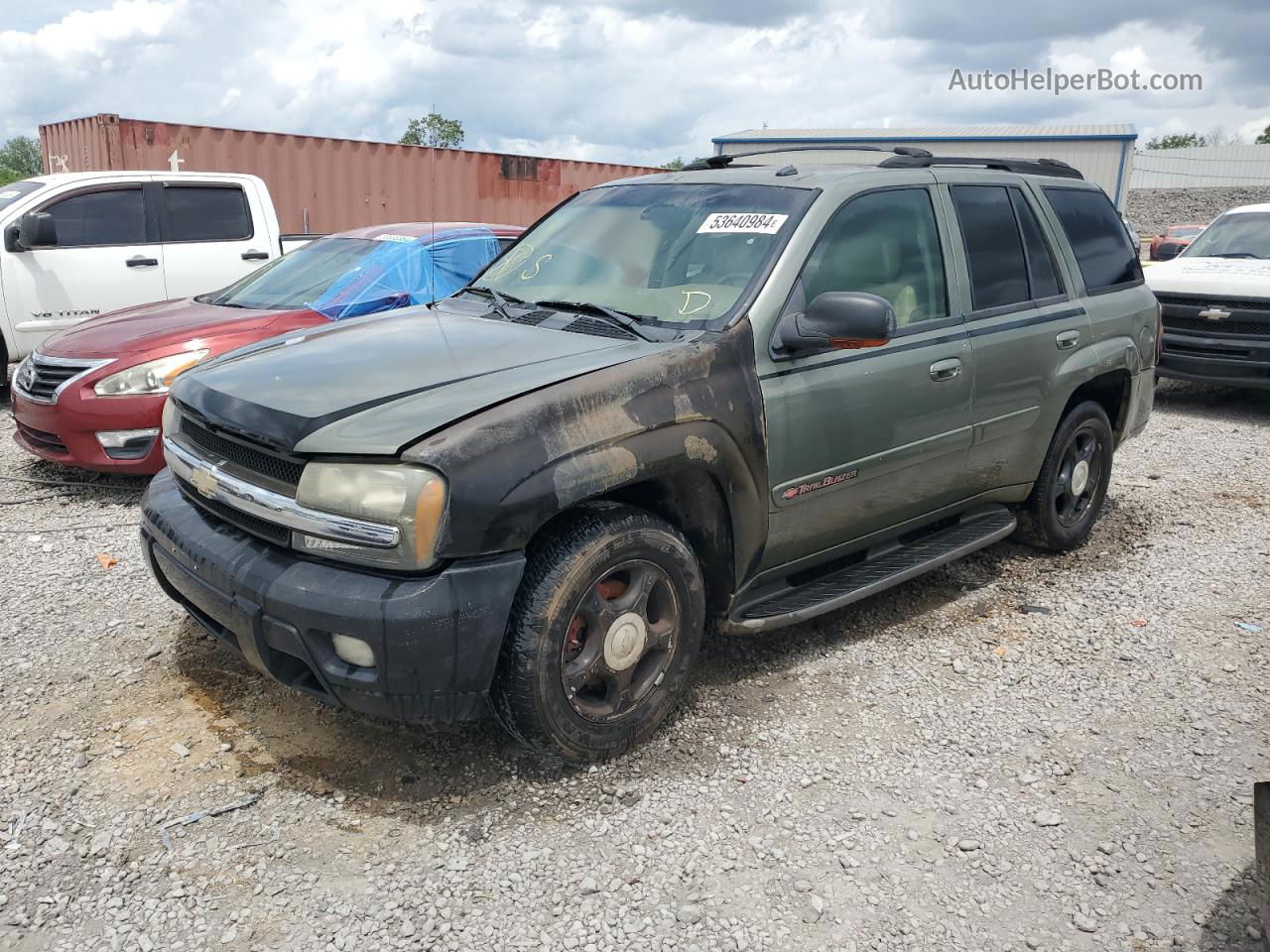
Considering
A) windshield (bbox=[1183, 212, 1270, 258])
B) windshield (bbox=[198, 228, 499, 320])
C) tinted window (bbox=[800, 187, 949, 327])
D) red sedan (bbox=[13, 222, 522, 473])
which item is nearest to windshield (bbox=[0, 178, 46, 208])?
red sedan (bbox=[13, 222, 522, 473])

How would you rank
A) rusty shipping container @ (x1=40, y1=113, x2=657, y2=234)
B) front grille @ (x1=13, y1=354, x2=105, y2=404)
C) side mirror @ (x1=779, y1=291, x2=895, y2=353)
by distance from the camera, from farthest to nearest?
rusty shipping container @ (x1=40, y1=113, x2=657, y2=234)
front grille @ (x1=13, y1=354, x2=105, y2=404)
side mirror @ (x1=779, y1=291, x2=895, y2=353)

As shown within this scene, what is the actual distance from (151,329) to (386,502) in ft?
12.9

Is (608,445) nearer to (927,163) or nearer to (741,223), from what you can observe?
(741,223)

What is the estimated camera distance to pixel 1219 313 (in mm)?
8711

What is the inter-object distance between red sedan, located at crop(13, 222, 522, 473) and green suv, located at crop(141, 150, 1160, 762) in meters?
2.00

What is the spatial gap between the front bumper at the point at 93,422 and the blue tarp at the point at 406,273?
1.17 meters

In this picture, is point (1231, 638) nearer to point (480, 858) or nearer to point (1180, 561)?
point (1180, 561)

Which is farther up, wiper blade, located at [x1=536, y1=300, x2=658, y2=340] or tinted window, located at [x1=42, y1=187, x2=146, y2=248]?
tinted window, located at [x1=42, y1=187, x2=146, y2=248]

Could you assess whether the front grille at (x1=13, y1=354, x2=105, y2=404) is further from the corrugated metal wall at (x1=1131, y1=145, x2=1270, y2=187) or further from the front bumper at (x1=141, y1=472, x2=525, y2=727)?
the corrugated metal wall at (x1=1131, y1=145, x2=1270, y2=187)

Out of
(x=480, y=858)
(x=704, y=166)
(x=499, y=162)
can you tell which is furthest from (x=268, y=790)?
(x=499, y=162)

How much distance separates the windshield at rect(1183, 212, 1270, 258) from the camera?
9500mm

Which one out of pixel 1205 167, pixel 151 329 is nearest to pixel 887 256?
pixel 151 329

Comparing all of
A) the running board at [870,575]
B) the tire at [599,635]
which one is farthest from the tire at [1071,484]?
the tire at [599,635]

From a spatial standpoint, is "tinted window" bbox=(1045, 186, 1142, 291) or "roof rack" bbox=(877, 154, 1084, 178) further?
"tinted window" bbox=(1045, 186, 1142, 291)
